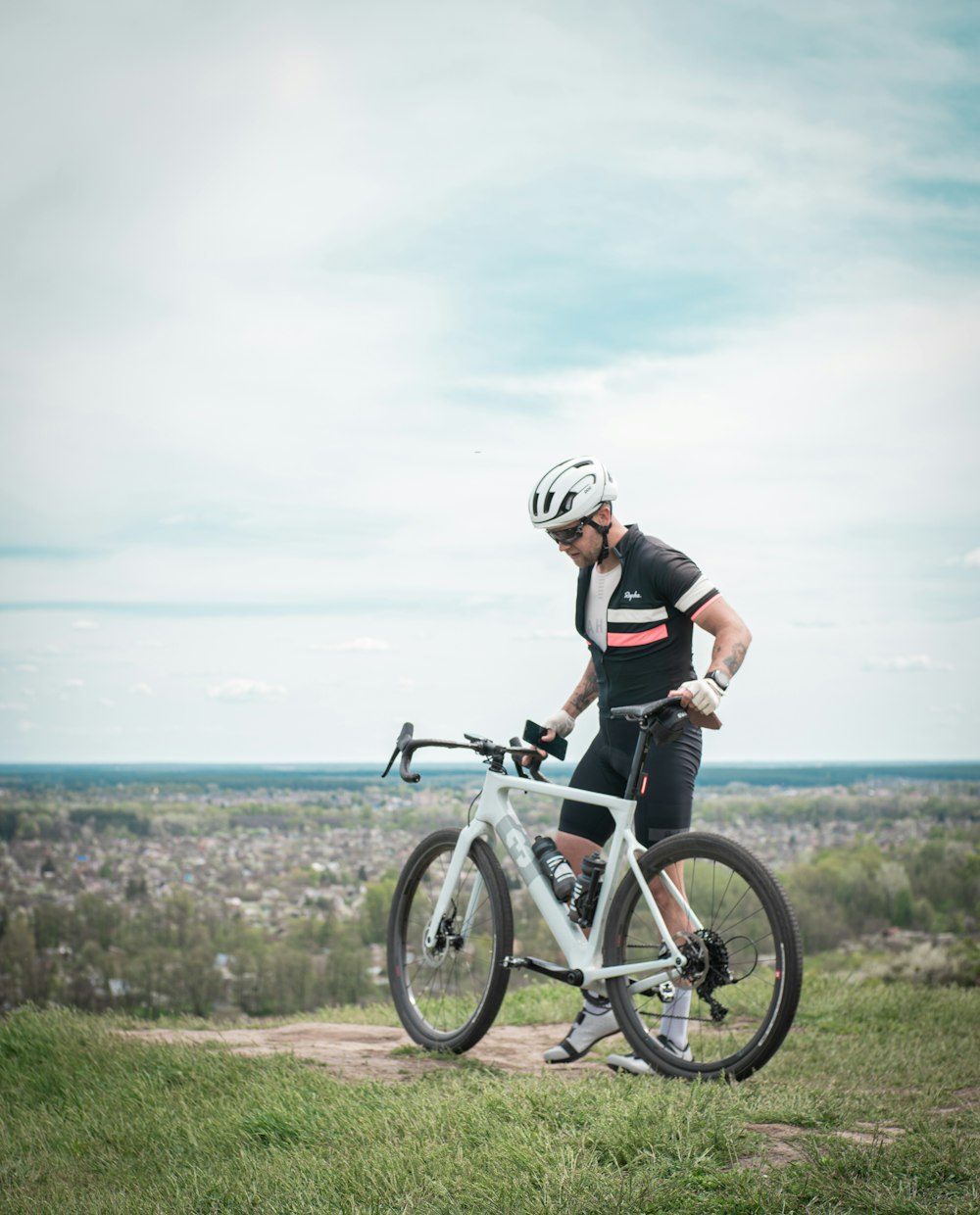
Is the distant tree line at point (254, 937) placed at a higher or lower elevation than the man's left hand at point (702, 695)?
lower

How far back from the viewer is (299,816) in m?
77.4

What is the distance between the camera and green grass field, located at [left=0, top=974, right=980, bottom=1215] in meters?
3.26

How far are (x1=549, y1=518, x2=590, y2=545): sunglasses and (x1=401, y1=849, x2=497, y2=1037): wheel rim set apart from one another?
1.52 m

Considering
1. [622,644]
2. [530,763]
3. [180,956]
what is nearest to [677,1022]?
[530,763]

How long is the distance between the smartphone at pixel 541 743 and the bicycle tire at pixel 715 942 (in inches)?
37.9

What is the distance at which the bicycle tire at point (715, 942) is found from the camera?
13.8ft

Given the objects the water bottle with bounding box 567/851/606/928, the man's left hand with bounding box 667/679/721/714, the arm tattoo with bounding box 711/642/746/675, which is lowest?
the water bottle with bounding box 567/851/606/928

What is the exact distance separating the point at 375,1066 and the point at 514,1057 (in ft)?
2.35

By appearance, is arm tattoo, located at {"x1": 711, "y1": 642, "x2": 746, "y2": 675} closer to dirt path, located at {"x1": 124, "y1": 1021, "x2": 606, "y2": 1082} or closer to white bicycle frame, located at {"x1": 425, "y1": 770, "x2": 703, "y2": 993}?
white bicycle frame, located at {"x1": 425, "y1": 770, "x2": 703, "y2": 993}

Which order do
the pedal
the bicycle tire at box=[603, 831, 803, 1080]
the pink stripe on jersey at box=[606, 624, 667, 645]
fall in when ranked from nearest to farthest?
the bicycle tire at box=[603, 831, 803, 1080]
the pedal
the pink stripe on jersey at box=[606, 624, 667, 645]

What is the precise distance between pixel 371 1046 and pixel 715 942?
2.13m

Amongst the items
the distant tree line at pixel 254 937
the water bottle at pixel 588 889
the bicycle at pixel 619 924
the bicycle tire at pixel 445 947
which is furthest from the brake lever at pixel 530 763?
the distant tree line at pixel 254 937

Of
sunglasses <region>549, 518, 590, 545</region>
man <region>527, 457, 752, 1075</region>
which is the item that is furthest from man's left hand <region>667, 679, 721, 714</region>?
sunglasses <region>549, 518, 590, 545</region>

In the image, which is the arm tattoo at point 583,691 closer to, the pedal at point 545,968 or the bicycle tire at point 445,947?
the bicycle tire at point 445,947
